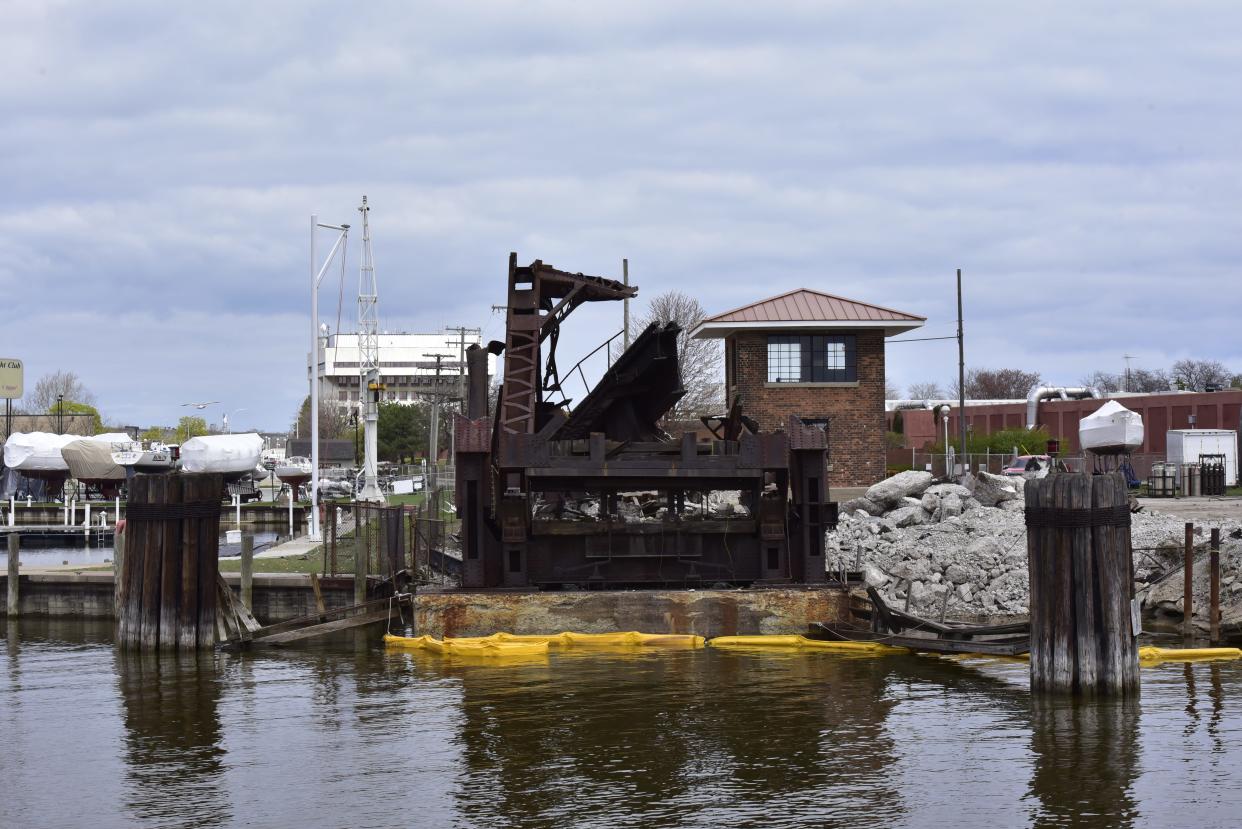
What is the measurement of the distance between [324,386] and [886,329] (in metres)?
149

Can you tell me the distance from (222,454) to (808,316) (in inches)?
1046

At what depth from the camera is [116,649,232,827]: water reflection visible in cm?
1430

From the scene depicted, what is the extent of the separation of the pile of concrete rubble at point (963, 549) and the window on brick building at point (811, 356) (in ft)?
32.7

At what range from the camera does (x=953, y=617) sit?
85.6 ft

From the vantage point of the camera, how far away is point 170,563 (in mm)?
22547

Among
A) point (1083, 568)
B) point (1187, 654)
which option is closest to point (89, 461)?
point (1187, 654)

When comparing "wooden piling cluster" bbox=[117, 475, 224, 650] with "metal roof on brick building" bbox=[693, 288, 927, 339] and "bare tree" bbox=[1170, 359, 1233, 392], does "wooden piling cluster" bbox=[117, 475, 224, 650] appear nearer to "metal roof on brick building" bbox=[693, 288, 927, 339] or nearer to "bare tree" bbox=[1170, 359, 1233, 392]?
"metal roof on brick building" bbox=[693, 288, 927, 339]

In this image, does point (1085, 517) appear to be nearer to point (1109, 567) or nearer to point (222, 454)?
point (1109, 567)

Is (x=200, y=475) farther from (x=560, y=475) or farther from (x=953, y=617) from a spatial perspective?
(x=953, y=617)

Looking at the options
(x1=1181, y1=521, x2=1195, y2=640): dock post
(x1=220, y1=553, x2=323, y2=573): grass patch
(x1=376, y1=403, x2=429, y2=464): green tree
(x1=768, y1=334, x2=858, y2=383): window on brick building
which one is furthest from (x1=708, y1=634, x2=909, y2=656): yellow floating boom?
(x1=376, y1=403, x2=429, y2=464): green tree

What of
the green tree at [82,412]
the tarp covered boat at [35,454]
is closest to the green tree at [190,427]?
the green tree at [82,412]

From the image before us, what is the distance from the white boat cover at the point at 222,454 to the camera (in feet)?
196

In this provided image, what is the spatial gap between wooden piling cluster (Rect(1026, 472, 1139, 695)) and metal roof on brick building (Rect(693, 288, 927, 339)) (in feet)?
101

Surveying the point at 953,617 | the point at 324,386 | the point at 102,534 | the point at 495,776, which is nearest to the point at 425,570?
the point at 953,617
